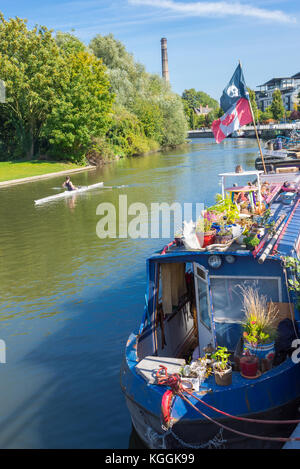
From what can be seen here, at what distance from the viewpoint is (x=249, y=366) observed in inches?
299

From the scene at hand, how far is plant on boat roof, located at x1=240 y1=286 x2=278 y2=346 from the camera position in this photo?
7.96 m

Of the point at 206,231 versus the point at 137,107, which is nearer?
the point at 206,231

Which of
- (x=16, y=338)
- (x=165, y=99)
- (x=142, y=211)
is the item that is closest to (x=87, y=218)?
(x=142, y=211)

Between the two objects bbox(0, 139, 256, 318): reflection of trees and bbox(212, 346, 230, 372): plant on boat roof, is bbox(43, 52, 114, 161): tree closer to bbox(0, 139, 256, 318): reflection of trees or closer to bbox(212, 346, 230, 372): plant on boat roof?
bbox(0, 139, 256, 318): reflection of trees

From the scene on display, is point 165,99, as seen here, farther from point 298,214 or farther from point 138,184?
point 298,214

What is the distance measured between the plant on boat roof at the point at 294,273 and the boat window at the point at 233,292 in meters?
0.30

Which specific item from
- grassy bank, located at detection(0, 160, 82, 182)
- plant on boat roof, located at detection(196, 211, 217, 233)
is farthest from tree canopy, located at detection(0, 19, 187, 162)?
plant on boat roof, located at detection(196, 211, 217, 233)

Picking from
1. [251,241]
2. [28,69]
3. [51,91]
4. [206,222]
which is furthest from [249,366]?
[28,69]

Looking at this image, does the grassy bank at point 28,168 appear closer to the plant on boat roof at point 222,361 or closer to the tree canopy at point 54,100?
the tree canopy at point 54,100

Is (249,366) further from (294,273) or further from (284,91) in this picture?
(284,91)

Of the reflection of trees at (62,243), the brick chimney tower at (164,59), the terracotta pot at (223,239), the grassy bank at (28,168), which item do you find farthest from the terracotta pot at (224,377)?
the brick chimney tower at (164,59)

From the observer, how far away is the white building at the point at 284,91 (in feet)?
503

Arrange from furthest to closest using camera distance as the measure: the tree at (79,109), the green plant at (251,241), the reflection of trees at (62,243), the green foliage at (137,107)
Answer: the green foliage at (137,107) → the tree at (79,109) → the reflection of trees at (62,243) → the green plant at (251,241)

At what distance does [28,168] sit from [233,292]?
52.2 meters
